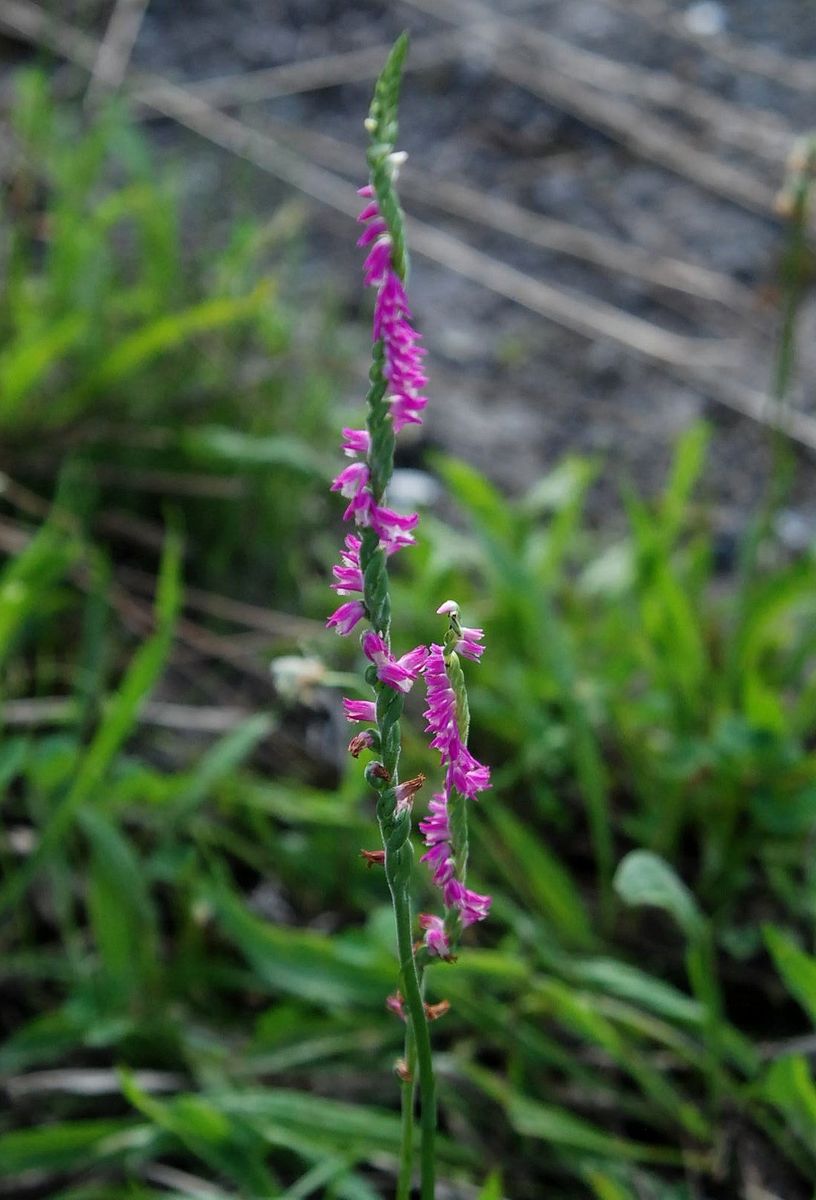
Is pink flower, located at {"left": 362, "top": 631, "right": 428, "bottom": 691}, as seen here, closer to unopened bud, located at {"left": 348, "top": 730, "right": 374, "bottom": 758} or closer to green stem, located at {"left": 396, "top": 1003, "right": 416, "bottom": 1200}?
unopened bud, located at {"left": 348, "top": 730, "right": 374, "bottom": 758}

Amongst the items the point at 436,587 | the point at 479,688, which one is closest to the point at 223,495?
the point at 436,587

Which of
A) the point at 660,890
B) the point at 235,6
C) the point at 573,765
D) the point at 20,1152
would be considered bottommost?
the point at 20,1152

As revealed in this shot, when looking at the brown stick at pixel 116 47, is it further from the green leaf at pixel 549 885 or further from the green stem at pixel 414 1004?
the green stem at pixel 414 1004

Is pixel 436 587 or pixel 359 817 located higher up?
pixel 436 587

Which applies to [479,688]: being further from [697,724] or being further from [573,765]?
[697,724]

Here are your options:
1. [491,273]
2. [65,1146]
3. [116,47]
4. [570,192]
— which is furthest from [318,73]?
[65,1146]

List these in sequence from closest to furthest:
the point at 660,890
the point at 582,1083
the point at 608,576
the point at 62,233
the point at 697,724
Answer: the point at 660,890
the point at 582,1083
the point at 697,724
the point at 608,576
the point at 62,233

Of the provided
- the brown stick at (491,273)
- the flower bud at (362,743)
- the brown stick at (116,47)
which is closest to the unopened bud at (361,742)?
the flower bud at (362,743)
